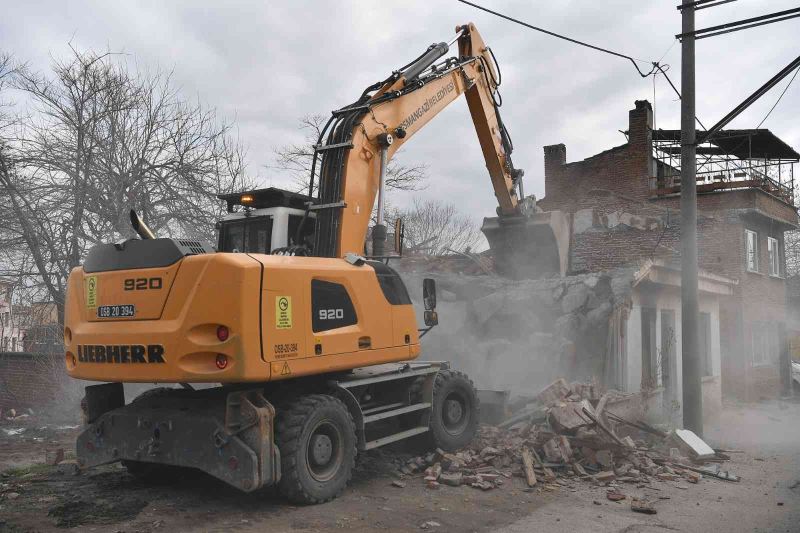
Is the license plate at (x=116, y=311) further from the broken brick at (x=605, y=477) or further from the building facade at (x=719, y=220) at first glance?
the building facade at (x=719, y=220)

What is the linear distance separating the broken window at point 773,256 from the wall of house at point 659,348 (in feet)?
25.0

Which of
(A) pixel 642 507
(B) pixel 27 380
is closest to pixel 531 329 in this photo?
(A) pixel 642 507

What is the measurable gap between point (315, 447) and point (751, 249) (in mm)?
20306

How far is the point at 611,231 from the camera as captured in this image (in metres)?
22.4

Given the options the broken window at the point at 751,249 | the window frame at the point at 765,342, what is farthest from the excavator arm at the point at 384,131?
the window frame at the point at 765,342

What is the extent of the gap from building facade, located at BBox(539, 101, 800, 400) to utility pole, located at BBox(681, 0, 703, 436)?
8385 mm

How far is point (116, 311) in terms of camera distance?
6.18m

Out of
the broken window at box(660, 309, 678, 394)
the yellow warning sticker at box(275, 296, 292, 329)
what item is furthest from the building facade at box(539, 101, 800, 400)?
the yellow warning sticker at box(275, 296, 292, 329)

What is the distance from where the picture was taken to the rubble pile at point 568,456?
7.77 metres

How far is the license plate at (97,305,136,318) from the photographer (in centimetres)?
609

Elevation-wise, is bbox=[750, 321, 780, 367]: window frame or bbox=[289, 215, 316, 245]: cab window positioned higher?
bbox=[289, 215, 316, 245]: cab window

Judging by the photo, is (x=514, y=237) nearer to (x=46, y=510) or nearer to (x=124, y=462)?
(x=124, y=462)

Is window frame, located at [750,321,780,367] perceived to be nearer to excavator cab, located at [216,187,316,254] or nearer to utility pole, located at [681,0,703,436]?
utility pole, located at [681,0,703,436]

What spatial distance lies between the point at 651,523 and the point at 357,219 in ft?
14.4
